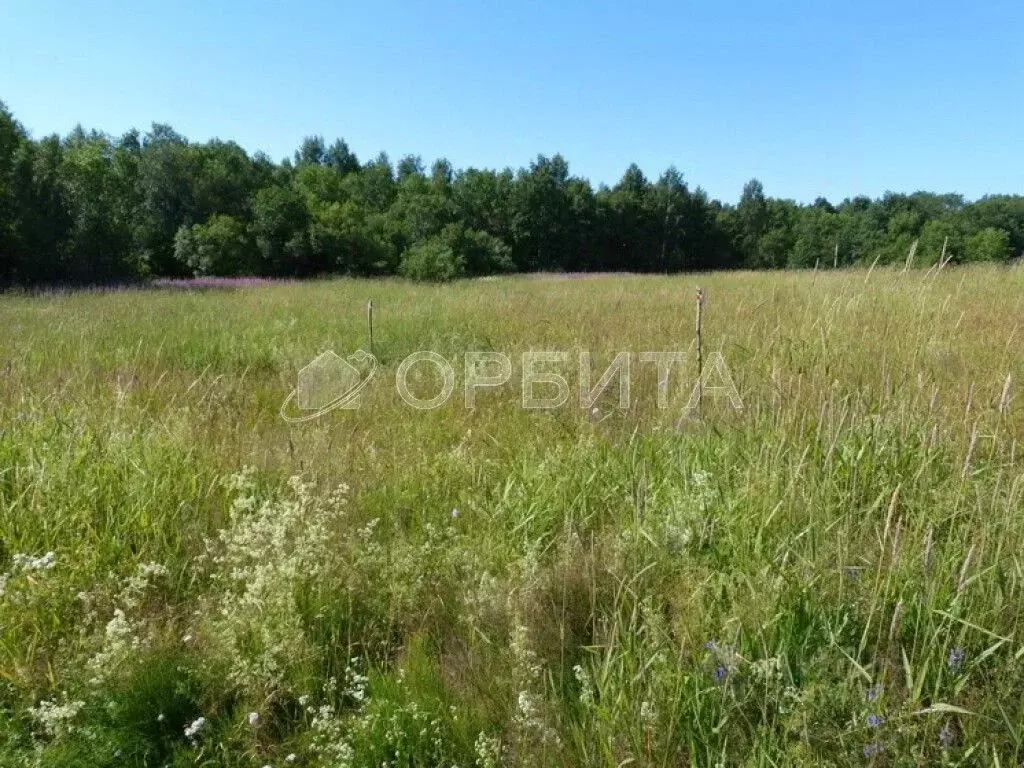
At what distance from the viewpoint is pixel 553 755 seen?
4.29 ft

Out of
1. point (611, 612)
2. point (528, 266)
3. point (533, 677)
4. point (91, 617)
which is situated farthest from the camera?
point (528, 266)

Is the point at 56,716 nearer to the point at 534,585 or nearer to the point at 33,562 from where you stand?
the point at 33,562

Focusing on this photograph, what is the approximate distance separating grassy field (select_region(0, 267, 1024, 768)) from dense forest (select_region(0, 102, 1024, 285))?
1.29m

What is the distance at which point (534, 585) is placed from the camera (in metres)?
1.76

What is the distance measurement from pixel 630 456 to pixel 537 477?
1.45 feet

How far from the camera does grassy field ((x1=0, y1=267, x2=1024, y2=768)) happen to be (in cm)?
133

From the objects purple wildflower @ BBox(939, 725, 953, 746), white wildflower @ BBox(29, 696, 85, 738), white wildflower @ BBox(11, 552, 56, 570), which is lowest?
white wildflower @ BBox(29, 696, 85, 738)

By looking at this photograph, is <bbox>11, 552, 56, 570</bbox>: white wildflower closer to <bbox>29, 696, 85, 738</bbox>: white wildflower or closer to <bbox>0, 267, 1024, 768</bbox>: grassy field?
<bbox>0, 267, 1024, 768</bbox>: grassy field

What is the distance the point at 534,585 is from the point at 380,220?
3687 cm

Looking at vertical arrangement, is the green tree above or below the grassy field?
A: above

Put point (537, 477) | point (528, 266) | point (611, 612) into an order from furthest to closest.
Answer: point (528, 266), point (537, 477), point (611, 612)

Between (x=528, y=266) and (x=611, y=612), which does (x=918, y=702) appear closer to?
(x=611, y=612)

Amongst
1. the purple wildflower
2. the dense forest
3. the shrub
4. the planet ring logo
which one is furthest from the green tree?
the purple wildflower

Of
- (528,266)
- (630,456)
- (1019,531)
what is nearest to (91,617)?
(630,456)
